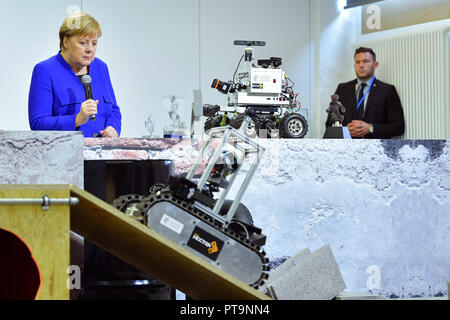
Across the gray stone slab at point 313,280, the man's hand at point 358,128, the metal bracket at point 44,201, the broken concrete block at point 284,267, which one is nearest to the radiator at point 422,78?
the man's hand at point 358,128

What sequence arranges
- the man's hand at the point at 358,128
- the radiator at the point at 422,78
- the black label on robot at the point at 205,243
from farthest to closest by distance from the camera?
the radiator at the point at 422,78, the man's hand at the point at 358,128, the black label on robot at the point at 205,243

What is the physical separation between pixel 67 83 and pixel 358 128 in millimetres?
2478

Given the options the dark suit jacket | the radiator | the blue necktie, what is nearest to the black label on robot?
the dark suit jacket

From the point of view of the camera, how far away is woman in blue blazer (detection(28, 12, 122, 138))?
8.70 feet

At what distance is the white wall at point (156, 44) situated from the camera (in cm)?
509

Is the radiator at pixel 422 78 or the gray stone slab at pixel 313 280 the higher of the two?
the radiator at pixel 422 78

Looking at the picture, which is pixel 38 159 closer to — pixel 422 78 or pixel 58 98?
pixel 58 98

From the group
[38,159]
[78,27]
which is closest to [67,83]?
[78,27]

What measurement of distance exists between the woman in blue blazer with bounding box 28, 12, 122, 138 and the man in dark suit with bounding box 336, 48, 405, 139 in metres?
2.65

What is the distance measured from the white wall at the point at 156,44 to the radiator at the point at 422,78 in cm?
84

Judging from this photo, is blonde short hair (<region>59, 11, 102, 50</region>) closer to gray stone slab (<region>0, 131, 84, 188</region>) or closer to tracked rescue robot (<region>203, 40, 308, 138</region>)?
gray stone slab (<region>0, 131, 84, 188</region>)

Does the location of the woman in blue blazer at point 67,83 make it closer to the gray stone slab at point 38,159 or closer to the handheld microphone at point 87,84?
the handheld microphone at point 87,84

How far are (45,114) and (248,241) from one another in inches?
52.4
